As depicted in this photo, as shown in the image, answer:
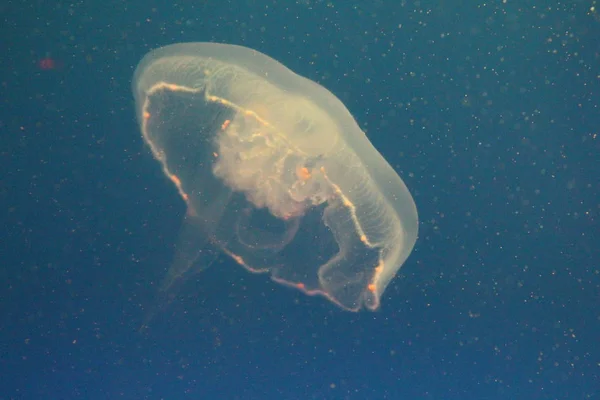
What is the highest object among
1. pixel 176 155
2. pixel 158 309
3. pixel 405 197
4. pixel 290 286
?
pixel 405 197

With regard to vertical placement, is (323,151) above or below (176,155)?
above

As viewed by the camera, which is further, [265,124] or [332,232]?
[332,232]

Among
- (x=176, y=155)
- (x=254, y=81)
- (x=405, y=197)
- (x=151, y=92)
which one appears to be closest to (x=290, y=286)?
(x=405, y=197)

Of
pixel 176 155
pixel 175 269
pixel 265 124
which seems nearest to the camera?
pixel 265 124

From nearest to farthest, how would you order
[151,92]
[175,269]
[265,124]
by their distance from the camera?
[265,124] → [151,92] → [175,269]

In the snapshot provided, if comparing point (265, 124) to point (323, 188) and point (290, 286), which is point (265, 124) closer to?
point (323, 188)

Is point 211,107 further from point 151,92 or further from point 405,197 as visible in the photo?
point 405,197

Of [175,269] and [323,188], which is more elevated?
[323,188]

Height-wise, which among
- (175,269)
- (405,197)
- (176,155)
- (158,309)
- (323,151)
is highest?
(405,197)

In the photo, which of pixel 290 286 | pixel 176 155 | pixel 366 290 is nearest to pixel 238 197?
pixel 176 155
